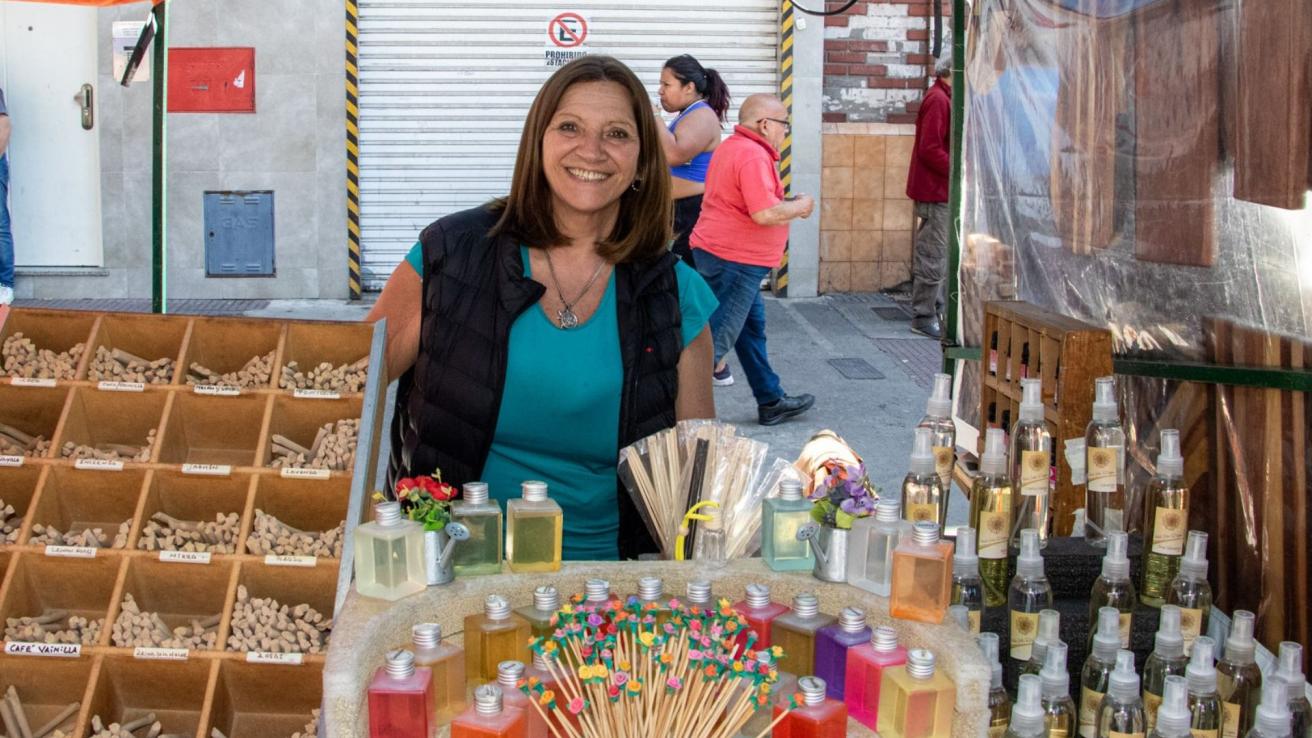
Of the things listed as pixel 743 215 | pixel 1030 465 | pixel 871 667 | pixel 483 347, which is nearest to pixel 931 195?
pixel 743 215

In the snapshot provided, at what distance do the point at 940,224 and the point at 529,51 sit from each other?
3775 millimetres

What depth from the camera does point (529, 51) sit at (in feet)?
37.2

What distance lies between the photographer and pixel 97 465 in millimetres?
3021

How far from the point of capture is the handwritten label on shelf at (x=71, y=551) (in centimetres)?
289

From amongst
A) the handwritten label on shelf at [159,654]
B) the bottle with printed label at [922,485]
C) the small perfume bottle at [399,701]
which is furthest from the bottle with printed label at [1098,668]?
the handwritten label on shelf at [159,654]

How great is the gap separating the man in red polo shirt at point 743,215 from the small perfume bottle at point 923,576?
490 cm

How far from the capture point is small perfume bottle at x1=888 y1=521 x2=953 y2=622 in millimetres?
2393

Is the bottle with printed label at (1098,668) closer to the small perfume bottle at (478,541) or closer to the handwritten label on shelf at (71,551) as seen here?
the small perfume bottle at (478,541)

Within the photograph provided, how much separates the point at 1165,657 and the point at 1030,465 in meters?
0.76

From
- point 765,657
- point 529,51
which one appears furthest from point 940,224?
point 765,657

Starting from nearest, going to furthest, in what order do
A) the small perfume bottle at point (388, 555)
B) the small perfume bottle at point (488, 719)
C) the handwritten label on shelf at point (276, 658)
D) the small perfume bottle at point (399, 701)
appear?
the small perfume bottle at point (488, 719) < the small perfume bottle at point (399, 701) < the small perfume bottle at point (388, 555) < the handwritten label on shelf at point (276, 658)

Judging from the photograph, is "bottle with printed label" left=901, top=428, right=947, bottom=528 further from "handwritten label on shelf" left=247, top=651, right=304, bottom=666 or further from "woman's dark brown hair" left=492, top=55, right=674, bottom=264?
"handwritten label on shelf" left=247, top=651, right=304, bottom=666

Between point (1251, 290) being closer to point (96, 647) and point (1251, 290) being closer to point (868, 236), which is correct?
point (96, 647)

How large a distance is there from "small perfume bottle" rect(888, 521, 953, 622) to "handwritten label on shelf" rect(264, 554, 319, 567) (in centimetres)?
124
